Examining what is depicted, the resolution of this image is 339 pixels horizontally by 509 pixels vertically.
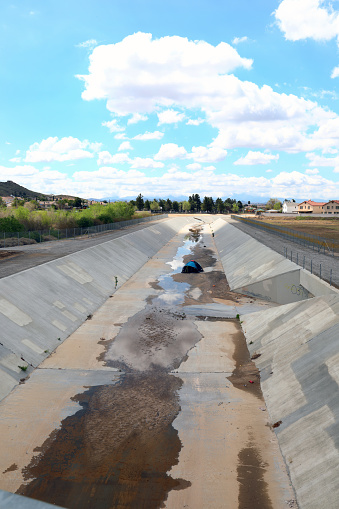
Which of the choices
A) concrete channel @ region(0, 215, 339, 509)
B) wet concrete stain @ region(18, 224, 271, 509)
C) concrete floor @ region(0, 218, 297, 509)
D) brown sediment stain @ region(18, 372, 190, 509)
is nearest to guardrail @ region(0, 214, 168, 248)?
concrete channel @ region(0, 215, 339, 509)

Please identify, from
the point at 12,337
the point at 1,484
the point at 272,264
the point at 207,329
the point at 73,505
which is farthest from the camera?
the point at 272,264

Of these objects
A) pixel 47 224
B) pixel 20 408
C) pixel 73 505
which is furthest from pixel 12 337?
pixel 47 224

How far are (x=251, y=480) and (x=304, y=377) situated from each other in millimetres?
6057

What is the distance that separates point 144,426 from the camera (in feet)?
54.9

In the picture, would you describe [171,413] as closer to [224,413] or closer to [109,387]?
[224,413]

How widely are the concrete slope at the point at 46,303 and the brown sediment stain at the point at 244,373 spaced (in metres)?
11.5

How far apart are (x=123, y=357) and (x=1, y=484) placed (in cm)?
1159

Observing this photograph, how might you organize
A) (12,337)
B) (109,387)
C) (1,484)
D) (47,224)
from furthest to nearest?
(47,224) < (12,337) < (109,387) < (1,484)

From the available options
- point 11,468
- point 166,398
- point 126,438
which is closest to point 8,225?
point 166,398

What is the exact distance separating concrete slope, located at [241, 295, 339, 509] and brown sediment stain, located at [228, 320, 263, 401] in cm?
37

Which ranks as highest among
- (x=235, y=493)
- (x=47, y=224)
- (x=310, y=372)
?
(x=47, y=224)

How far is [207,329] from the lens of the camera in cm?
2945

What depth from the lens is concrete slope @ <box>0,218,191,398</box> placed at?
73.0 ft

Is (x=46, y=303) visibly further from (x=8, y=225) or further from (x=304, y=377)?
(x=8, y=225)
